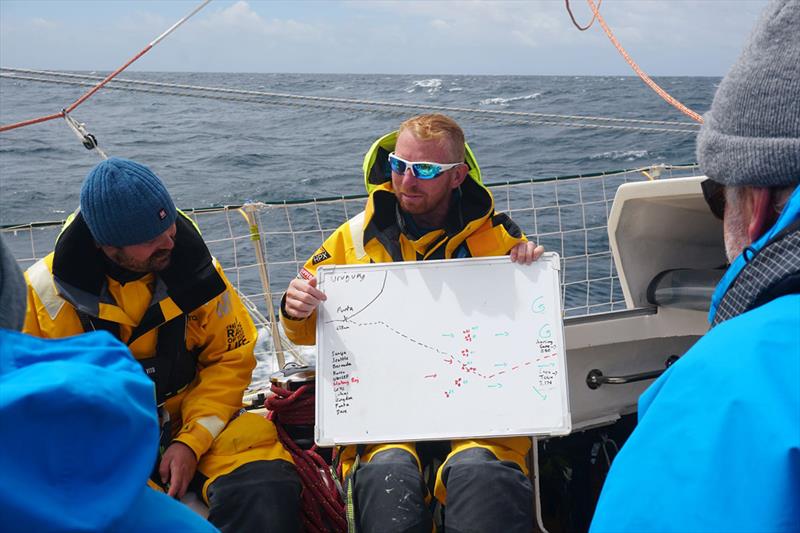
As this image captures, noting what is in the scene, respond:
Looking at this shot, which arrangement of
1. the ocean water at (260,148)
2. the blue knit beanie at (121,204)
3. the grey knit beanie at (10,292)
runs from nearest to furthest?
the grey knit beanie at (10,292), the blue knit beanie at (121,204), the ocean water at (260,148)

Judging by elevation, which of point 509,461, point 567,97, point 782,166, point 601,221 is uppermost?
point 782,166

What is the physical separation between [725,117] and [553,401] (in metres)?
1.52

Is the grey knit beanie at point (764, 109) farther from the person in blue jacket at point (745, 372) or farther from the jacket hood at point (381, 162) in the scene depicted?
the jacket hood at point (381, 162)

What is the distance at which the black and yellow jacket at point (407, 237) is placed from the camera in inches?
101

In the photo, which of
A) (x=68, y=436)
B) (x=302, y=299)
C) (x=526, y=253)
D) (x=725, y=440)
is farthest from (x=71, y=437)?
(x=526, y=253)

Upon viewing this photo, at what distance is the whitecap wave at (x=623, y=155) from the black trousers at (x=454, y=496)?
963 cm

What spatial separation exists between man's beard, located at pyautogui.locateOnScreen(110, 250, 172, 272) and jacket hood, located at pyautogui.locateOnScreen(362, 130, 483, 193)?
0.72 metres

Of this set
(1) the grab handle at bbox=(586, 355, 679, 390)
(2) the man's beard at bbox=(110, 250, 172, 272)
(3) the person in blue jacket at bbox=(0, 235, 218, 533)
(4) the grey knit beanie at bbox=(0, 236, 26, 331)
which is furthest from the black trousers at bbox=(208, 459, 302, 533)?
(4) the grey knit beanie at bbox=(0, 236, 26, 331)

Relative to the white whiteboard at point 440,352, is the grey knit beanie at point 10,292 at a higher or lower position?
higher

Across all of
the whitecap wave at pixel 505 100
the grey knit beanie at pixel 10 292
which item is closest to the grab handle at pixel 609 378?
the grey knit beanie at pixel 10 292

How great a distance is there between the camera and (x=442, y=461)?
2.42 m

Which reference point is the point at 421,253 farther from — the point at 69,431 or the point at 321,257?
the point at 69,431

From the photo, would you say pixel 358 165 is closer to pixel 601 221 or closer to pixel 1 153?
pixel 601 221

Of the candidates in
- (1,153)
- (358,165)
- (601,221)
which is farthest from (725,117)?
(1,153)
